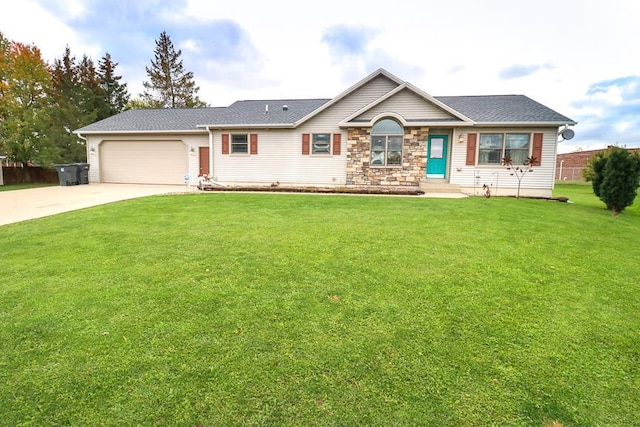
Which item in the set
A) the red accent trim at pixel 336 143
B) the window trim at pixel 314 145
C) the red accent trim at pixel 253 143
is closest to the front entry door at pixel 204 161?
the red accent trim at pixel 253 143

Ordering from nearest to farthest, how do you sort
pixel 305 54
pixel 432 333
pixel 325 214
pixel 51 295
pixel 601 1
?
pixel 432 333
pixel 51 295
pixel 325 214
pixel 601 1
pixel 305 54

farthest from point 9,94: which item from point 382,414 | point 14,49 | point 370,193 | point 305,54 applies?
point 382,414

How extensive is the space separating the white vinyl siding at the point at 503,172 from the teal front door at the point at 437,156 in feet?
1.50

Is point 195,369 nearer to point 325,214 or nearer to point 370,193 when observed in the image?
point 325,214

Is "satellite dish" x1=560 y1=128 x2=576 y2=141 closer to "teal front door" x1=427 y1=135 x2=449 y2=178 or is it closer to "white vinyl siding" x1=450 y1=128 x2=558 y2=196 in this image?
"white vinyl siding" x1=450 y1=128 x2=558 y2=196

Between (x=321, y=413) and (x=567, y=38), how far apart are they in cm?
1618

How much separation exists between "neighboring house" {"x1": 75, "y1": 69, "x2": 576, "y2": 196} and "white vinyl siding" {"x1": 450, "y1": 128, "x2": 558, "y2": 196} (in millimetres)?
37

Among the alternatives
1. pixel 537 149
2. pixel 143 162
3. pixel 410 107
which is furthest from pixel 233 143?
pixel 537 149

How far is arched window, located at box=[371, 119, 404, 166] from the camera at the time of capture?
14180 millimetres

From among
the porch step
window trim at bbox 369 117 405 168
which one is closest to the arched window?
window trim at bbox 369 117 405 168

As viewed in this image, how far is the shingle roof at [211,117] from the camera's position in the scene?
1594cm

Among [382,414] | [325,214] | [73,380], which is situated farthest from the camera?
[325,214]

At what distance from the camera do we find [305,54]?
769 inches

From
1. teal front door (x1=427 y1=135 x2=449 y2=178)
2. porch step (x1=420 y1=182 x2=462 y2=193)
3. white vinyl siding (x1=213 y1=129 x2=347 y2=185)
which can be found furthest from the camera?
white vinyl siding (x1=213 y1=129 x2=347 y2=185)
